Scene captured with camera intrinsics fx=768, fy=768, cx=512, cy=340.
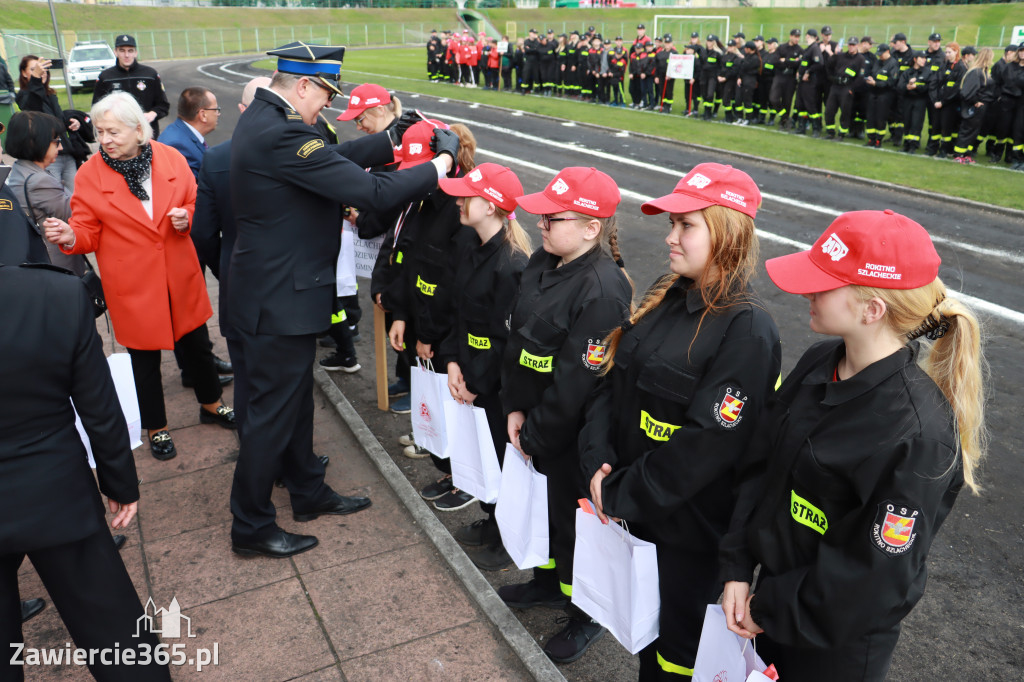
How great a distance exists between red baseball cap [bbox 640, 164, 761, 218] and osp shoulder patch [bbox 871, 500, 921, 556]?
114 cm

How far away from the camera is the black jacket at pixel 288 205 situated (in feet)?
12.7

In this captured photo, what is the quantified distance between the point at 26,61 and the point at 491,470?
10221 millimetres

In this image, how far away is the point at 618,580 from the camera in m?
2.98

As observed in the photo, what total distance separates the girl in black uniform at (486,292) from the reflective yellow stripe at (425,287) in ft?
1.02

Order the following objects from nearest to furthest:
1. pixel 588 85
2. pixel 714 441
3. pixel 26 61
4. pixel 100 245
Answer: pixel 714 441 → pixel 100 245 → pixel 26 61 → pixel 588 85

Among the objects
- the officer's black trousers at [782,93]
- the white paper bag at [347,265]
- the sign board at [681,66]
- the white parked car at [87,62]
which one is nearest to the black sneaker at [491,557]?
the white paper bag at [347,265]

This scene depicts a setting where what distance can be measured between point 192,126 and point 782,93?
16466 millimetres

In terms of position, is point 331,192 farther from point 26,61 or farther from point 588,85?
point 588,85

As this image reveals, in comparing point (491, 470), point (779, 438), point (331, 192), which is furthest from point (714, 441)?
point (331, 192)

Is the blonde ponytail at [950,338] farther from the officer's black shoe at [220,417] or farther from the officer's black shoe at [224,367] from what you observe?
the officer's black shoe at [224,367]

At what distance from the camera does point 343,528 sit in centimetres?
458

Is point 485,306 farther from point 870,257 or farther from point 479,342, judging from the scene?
point 870,257

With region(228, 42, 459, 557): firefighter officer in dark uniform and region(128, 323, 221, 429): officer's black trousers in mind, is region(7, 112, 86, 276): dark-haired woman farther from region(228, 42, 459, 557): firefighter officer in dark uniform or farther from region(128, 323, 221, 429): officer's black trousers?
region(228, 42, 459, 557): firefighter officer in dark uniform

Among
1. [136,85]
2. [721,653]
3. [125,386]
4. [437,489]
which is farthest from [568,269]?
[136,85]
